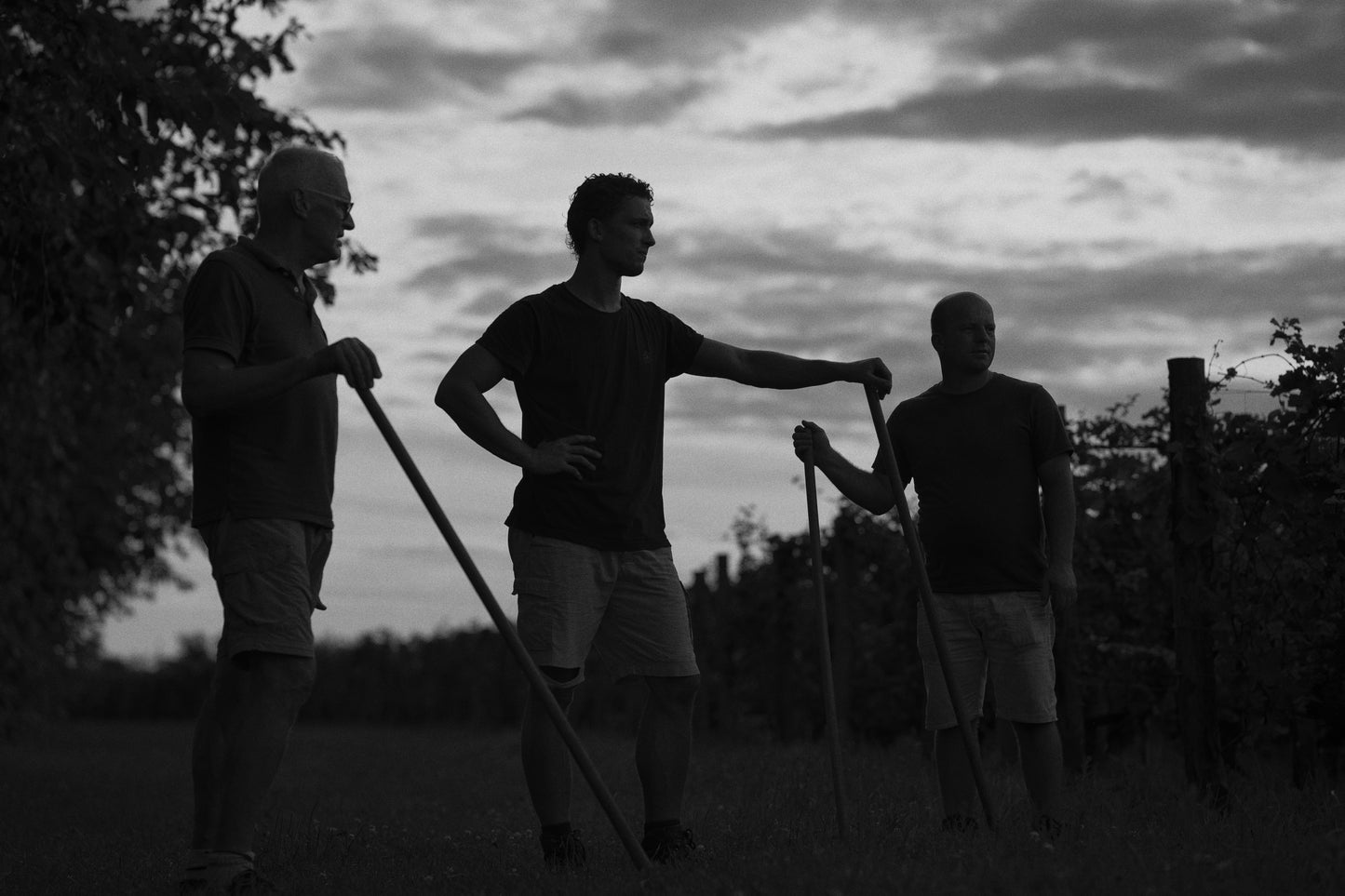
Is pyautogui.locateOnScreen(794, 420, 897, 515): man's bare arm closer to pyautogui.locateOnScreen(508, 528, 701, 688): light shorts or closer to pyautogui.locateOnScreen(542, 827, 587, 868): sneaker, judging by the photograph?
pyautogui.locateOnScreen(508, 528, 701, 688): light shorts

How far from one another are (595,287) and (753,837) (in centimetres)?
196

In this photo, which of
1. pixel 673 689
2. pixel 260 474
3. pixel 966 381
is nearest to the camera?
pixel 260 474

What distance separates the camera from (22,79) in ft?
27.6

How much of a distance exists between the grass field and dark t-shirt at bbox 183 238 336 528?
122 centimetres

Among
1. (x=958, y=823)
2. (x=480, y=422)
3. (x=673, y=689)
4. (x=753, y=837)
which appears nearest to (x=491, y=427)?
(x=480, y=422)

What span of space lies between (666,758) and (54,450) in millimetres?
11429

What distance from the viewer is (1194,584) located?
737 cm

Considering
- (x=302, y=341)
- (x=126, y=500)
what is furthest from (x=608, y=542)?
(x=126, y=500)

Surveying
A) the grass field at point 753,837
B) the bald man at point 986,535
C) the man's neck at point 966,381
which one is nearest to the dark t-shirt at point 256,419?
the grass field at point 753,837

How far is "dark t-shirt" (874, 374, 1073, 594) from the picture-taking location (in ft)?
18.9

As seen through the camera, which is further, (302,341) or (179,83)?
(179,83)

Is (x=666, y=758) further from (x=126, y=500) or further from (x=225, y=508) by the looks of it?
(x=126, y=500)

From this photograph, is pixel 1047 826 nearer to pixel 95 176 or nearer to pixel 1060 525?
pixel 1060 525

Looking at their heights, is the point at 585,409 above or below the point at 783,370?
below
